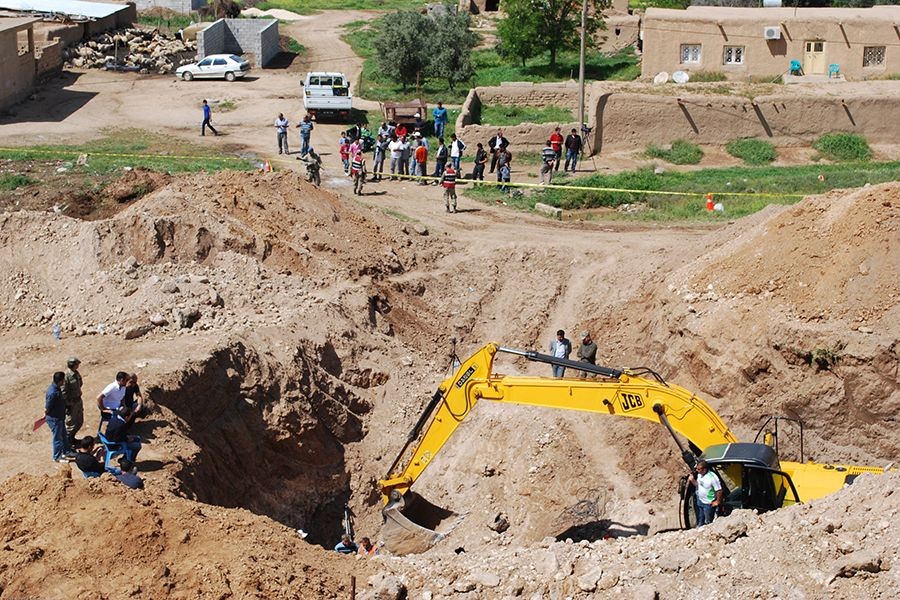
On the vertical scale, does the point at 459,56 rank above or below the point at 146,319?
above

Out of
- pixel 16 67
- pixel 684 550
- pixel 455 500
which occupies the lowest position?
pixel 455 500

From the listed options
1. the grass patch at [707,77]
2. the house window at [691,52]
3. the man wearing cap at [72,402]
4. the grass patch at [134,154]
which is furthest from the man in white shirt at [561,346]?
the house window at [691,52]

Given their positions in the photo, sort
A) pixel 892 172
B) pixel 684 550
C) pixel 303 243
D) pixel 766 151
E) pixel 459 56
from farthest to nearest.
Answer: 1. pixel 459 56
2. pixel 766 151
3. pixel 892 172
4. pixel 303 243
5. pixel 684 550

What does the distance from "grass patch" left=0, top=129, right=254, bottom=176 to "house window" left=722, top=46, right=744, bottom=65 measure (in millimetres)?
16643

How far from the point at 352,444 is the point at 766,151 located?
62.9 feet

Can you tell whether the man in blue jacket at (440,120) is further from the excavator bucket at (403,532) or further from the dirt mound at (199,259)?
the excavator bucket at (403,532)

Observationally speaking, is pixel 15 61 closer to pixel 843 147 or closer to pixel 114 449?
pixel 843 147

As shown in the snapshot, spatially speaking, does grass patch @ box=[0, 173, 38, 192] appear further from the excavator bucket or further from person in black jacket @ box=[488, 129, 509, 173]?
the excavator bucket

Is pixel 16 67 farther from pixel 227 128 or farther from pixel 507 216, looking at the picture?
pixel 507 216

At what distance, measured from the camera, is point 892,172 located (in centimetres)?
3319

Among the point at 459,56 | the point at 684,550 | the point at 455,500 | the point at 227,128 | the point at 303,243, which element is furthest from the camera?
the point at 459,56

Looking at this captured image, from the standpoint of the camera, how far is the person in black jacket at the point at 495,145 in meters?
32.8

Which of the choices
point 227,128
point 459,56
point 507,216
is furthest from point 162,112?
point 507,216

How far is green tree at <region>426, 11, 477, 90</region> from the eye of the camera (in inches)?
1761
